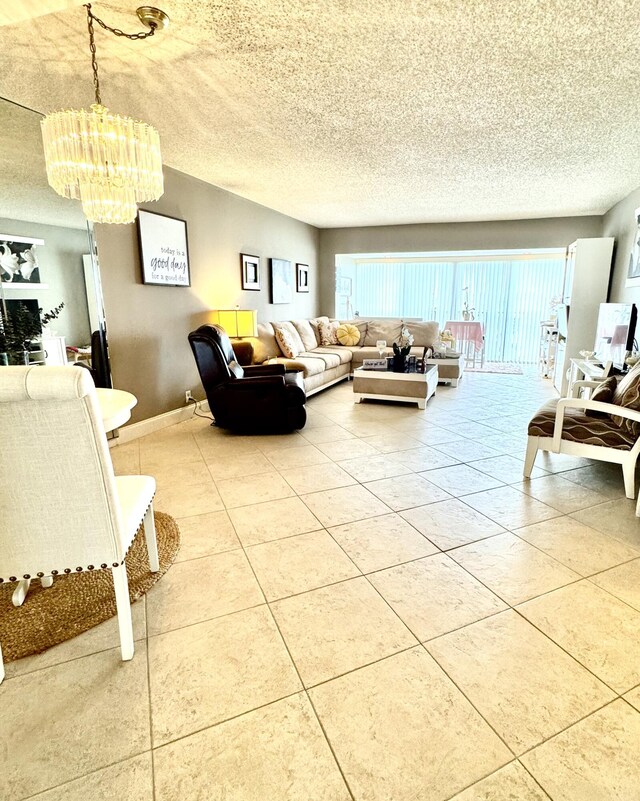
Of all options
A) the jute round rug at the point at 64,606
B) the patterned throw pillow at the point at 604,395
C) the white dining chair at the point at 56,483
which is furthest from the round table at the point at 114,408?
the patterned throw pillow at the point at 604,395

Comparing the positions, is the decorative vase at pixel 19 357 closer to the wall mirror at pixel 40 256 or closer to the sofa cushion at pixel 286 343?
the wall mirror at pixel 40 256

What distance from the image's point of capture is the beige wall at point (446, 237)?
6.54m

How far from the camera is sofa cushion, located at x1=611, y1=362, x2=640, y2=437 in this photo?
8.42 feet

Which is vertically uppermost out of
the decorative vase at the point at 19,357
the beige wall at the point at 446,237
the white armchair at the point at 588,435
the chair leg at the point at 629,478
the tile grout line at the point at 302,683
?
the beige wall at the point at 446,237

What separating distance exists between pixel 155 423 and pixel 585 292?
543 cm

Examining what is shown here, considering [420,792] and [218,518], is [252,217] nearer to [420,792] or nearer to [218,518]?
[218,518]

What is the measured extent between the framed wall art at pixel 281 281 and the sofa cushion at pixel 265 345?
875 millimetres

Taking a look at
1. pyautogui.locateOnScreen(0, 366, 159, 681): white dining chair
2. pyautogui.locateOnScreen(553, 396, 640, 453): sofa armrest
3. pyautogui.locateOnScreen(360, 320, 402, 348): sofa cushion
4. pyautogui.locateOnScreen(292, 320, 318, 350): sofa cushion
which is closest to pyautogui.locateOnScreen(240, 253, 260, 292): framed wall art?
pyautogui.locateOnScreen(292, 320, 318, 350): sofa cushion

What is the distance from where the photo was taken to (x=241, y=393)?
3789 mm

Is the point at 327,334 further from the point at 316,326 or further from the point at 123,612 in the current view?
the point at 123,612

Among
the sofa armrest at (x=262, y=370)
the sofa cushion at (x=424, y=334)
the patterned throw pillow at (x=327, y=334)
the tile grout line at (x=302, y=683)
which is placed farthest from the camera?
the patterned throw pillow at (x=327, y=334)

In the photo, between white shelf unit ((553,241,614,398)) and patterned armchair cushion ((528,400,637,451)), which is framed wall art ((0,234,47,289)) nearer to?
patterned armchair cushion ((528,400,637,451))

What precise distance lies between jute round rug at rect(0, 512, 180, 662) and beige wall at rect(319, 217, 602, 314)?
6618 mm

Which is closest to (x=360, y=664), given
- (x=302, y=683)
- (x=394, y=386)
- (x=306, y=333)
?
(x=302, y=683)
